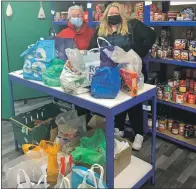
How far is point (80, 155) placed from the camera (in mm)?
1870

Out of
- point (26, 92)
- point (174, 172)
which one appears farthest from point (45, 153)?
point (26, 92)

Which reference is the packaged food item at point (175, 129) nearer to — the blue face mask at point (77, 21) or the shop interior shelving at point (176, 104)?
the shop interior shelving at point (176, 104)

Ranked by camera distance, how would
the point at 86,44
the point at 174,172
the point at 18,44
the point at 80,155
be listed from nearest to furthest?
the point at 80,155 < the point at 174,172 < the point at 86,44 < the point at 18,44

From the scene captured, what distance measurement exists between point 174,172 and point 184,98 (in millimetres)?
761

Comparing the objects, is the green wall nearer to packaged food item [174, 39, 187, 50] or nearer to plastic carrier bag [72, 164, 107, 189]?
packaged food item [174, 39, 187, 50]

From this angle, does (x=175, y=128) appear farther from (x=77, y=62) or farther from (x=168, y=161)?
(x=77, y=62)

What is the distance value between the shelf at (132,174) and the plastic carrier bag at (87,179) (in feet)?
1.32

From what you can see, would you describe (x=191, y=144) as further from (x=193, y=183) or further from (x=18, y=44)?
(x=18, y=44)

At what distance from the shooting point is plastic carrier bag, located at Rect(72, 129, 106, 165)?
72.9 inches

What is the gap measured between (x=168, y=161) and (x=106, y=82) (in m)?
1.22

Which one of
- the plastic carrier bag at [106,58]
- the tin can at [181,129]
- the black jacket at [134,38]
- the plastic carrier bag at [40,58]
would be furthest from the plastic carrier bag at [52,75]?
the tin can at [181,129]

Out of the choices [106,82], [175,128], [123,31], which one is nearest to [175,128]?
[175,128]

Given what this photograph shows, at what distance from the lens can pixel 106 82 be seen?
167 cm

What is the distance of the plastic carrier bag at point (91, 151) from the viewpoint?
1853mm
